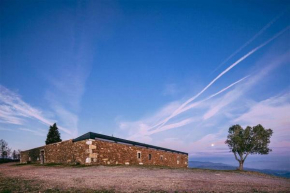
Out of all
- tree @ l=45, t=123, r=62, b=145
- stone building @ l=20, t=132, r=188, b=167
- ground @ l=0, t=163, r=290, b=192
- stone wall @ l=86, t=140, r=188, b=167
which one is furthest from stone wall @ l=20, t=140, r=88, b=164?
tree @ l=45, t=123, r=62, b=145

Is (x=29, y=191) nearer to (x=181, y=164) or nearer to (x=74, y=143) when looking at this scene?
(x=74, y=143)

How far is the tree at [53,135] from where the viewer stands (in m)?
46.0

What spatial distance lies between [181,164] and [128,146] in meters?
20.8

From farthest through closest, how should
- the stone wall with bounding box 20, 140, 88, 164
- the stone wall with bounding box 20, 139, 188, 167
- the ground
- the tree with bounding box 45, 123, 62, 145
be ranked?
the tree with bounding box 45, 123, 62, 145, the stone wall with bounding box 20, 140, 88, 164, the stone wall with bounding box 20, 139, 188, 167, the ground

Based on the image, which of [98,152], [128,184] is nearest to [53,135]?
[98,152]

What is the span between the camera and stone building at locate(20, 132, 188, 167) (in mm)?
16578

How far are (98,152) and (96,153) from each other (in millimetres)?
297

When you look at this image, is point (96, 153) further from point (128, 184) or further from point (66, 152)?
point (128, 184)

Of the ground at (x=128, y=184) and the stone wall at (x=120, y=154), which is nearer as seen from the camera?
the ground at (x=128, y=184)

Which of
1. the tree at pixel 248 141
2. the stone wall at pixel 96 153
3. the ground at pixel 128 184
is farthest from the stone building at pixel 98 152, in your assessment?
the tree at pixel 248 141

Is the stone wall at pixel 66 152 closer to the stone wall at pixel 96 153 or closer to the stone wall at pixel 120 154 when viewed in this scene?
the stone wall at pixel 96 153

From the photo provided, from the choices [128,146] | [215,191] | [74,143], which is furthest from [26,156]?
[215,191]

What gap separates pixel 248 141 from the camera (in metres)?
31.6

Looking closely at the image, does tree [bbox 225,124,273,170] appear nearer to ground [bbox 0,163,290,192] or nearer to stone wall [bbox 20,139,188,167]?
stone wall [bbox 20,139,188,167]
